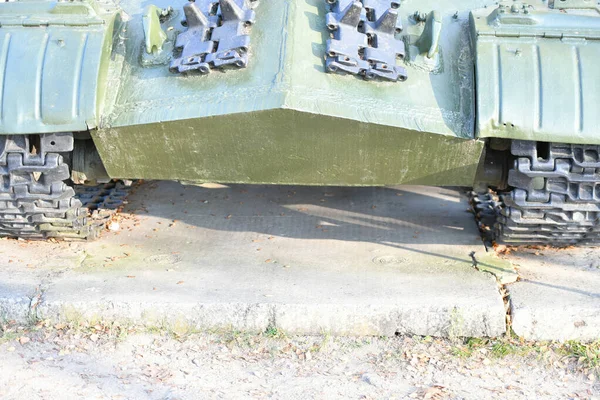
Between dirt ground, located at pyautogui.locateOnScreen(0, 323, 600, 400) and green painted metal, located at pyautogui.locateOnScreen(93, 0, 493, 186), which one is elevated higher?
green painted metal, located at pyautogui.locateOnScreen(93, 0, 493, 186)

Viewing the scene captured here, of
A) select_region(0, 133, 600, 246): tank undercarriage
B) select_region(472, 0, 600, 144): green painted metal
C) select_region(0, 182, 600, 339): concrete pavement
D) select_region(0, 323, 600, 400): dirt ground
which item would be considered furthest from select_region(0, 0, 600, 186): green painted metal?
select_region(0, 323, 600, 400): dirt ground

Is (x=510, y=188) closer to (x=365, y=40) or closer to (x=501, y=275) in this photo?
(x=501, y=275)

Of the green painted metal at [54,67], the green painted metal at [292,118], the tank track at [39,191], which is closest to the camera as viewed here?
the green painted metal at [292,118]

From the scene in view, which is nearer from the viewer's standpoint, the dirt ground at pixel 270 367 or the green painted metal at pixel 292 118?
the dirt ground at pixel 270 367

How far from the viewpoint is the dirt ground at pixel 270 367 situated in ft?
16.2

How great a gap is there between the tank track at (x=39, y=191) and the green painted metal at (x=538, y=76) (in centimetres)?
263

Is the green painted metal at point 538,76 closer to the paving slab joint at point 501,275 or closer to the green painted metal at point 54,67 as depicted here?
the paving slab joint at point 501,275

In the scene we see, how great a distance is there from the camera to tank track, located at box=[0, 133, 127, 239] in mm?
5805

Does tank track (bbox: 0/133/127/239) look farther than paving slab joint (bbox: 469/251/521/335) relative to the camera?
Yes

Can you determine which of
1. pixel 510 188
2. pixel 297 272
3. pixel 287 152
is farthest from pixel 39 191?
pixel 510 188

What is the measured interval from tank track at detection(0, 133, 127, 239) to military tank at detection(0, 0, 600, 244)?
14mm

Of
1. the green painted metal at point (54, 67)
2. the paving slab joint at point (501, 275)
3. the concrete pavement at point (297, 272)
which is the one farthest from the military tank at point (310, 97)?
the concrete pavement at point (297, 272)

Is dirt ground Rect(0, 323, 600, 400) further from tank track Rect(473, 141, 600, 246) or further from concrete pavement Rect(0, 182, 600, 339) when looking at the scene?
tank track Rect(473, 141, 600, 246)

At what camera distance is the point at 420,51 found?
5.79m
